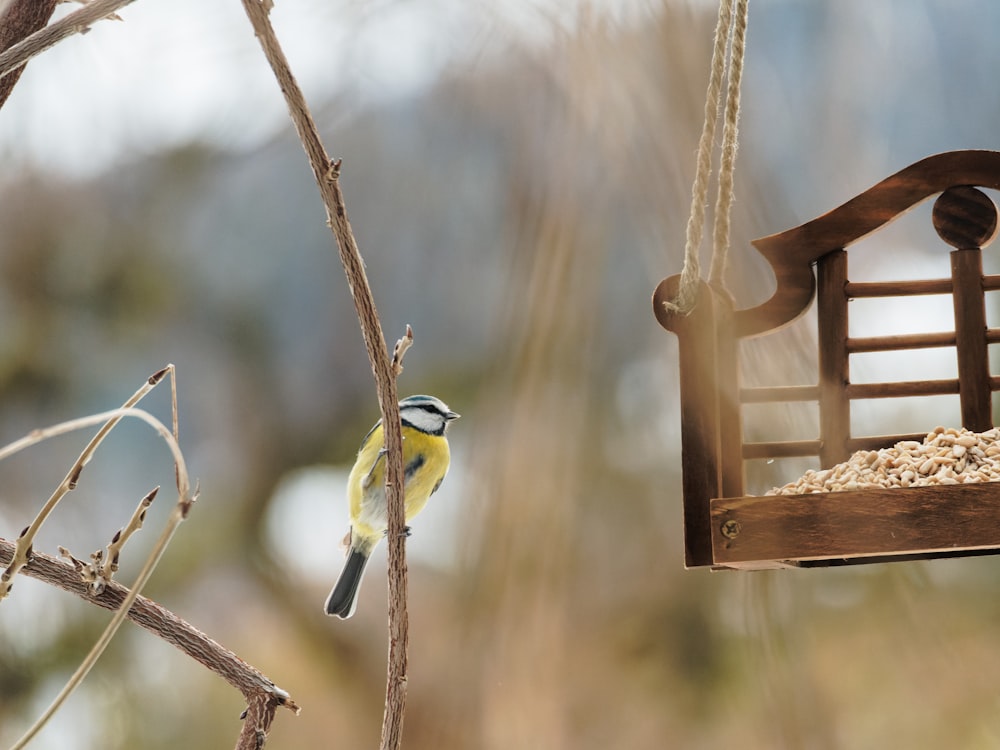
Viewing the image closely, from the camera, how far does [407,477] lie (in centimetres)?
113

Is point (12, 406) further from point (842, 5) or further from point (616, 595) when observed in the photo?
point (842, 5)

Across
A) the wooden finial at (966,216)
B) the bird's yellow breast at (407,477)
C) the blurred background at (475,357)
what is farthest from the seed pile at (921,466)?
the blurred background at (475,357)

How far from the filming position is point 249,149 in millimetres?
2289

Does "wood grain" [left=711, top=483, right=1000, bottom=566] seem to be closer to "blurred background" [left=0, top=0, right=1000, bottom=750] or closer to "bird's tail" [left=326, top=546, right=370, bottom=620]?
"bird's tail" [left=326, top=546, right=370, bottom=620]

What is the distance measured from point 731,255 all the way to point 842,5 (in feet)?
1.96

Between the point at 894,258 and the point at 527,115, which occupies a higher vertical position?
the point at 527,115

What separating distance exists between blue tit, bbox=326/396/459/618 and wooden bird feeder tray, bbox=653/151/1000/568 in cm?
39

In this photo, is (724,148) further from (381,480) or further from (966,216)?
(381,480)

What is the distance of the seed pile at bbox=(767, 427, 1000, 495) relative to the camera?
2.34ft

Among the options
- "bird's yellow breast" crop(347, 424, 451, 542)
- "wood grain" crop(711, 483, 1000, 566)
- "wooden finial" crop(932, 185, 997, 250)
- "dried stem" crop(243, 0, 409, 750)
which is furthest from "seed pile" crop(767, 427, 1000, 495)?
"bird's yellow breast" crop(347, 424, 451, 542)

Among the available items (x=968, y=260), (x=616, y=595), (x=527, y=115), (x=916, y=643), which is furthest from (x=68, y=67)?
(x=916, y=643)

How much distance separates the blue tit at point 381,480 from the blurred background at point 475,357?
923 mm

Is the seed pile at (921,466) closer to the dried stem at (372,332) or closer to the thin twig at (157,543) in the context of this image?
the dried stem at (372,332)

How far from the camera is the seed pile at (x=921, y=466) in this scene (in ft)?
2.34
